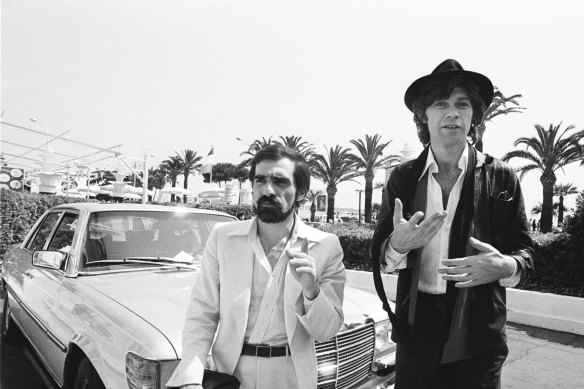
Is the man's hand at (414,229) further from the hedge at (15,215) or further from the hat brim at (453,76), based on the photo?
the hedge at (15,215)

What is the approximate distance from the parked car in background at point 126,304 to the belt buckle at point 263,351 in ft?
1.40

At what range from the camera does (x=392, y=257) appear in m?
1.75

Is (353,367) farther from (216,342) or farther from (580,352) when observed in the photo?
(580,352)

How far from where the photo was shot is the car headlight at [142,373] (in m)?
1.88

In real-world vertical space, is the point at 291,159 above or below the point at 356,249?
above

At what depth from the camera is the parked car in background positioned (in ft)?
6.87

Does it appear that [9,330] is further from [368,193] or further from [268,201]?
[368,193]

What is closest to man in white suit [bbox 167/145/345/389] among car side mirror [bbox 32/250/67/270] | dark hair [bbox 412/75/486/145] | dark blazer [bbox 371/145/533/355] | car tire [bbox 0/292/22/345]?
dark blazer [bbox 371/145/533/355]

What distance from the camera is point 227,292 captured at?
1.88 m

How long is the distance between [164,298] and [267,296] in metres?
0.98

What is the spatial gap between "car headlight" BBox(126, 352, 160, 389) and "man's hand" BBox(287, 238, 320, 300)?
81cm

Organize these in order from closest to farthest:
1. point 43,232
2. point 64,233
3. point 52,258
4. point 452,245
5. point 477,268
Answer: point 477,268, point 452,245, point 52,258, point 64,233, point 43,232

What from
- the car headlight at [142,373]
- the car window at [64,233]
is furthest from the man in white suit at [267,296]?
the car window at [64,233]

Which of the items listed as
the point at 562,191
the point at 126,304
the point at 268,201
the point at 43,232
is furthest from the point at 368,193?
the point at 562,191
